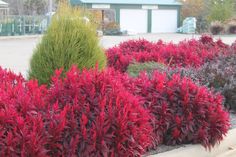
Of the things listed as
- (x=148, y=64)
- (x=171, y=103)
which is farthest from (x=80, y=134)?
(x=148, y=64)

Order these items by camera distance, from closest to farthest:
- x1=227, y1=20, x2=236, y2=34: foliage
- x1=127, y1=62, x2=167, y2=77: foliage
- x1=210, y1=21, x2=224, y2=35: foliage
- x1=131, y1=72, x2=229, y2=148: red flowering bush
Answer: x1=131, y1=72, x2=229, y2=148: red flowering bush → x1=127, y1=62, x2=167, y2=77: foliage → x1=210, y1=21, x2=224, y2=35: foliage → x1=227, y1=20, x2=236, y2=34: foliage

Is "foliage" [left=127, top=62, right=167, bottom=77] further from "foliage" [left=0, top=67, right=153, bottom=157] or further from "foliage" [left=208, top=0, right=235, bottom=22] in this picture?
"foliage" [left=208, top=0, right=235, bottom=22]

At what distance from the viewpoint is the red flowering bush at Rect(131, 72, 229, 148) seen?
551cm

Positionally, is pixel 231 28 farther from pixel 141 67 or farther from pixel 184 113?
pixel 184 113

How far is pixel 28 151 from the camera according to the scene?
4062mm

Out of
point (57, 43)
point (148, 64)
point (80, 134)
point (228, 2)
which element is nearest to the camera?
point (80, 134)

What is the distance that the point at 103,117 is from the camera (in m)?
4.47

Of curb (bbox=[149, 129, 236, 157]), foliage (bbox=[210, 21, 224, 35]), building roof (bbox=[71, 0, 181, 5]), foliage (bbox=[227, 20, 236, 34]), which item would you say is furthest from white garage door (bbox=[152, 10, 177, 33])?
curb (bbox=[149, 129, 236, 157])

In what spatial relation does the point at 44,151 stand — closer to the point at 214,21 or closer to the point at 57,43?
the point at 57,43

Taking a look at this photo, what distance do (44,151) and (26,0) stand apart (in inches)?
2146

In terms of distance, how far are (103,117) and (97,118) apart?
6cm

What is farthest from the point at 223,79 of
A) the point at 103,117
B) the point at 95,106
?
the point at 103,117

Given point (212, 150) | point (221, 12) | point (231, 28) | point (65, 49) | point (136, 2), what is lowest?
point (212, 150)

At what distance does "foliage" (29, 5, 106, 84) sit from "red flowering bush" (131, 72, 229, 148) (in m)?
1.46
